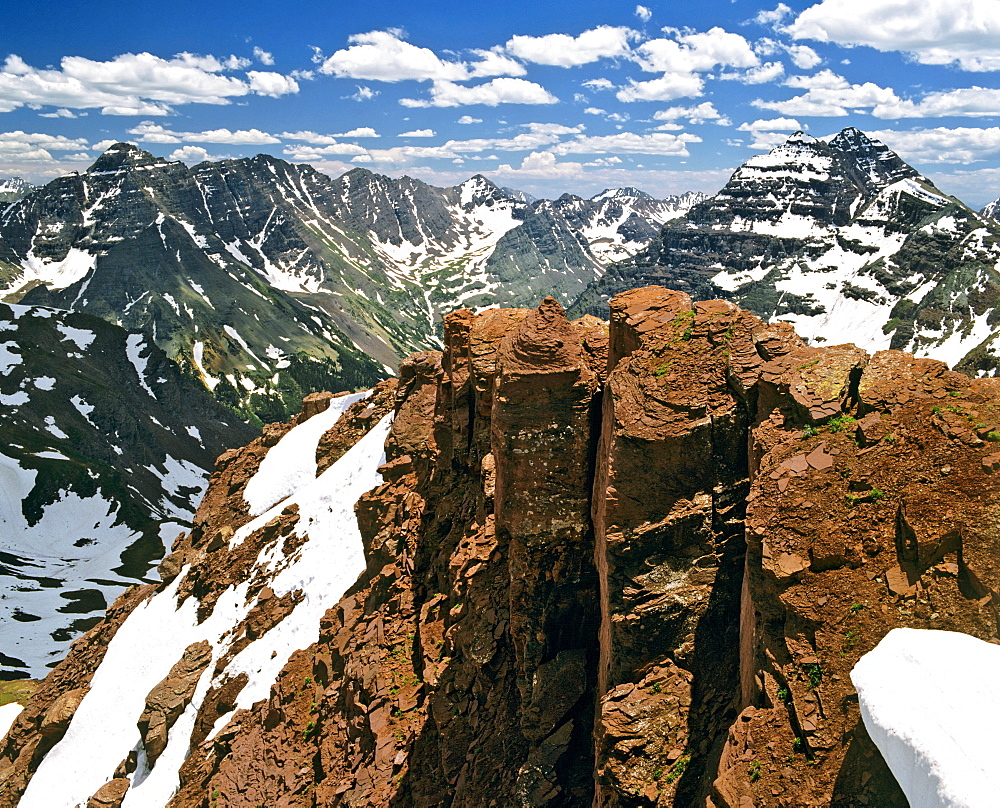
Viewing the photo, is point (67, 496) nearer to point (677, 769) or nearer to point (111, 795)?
point (111, 795)

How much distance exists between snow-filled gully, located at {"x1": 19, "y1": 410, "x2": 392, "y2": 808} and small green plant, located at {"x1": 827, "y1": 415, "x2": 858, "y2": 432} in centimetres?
2947

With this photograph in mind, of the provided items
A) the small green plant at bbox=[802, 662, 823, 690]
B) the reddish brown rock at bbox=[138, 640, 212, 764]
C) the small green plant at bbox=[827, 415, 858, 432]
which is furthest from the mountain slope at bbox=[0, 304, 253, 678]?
the small green plant at bbox=[827, 415, 858, 432]

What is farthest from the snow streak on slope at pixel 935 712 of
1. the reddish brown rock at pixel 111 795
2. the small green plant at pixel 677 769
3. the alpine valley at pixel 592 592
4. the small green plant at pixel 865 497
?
the reddish brown rock at pixel 111 795

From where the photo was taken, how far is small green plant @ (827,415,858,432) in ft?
45.1

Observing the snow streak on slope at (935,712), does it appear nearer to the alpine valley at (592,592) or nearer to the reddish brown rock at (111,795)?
the alpine valley at (592,592)

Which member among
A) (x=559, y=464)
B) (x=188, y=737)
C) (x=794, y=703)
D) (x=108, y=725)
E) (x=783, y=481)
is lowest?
(x=108, y=725)

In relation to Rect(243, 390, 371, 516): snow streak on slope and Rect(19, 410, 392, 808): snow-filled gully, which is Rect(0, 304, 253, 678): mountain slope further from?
Rect(19, 410, 392, 808): snow-filled gully

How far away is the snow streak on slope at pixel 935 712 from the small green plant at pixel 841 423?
13.1 ft

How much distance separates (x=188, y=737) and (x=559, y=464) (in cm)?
2911

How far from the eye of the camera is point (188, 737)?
119 feet

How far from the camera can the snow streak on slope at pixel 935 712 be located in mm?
9344

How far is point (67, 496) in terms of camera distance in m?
145

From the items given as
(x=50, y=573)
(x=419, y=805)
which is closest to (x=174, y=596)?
(x=419, y=805)

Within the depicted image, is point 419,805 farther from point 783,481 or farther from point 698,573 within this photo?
point 783,481
